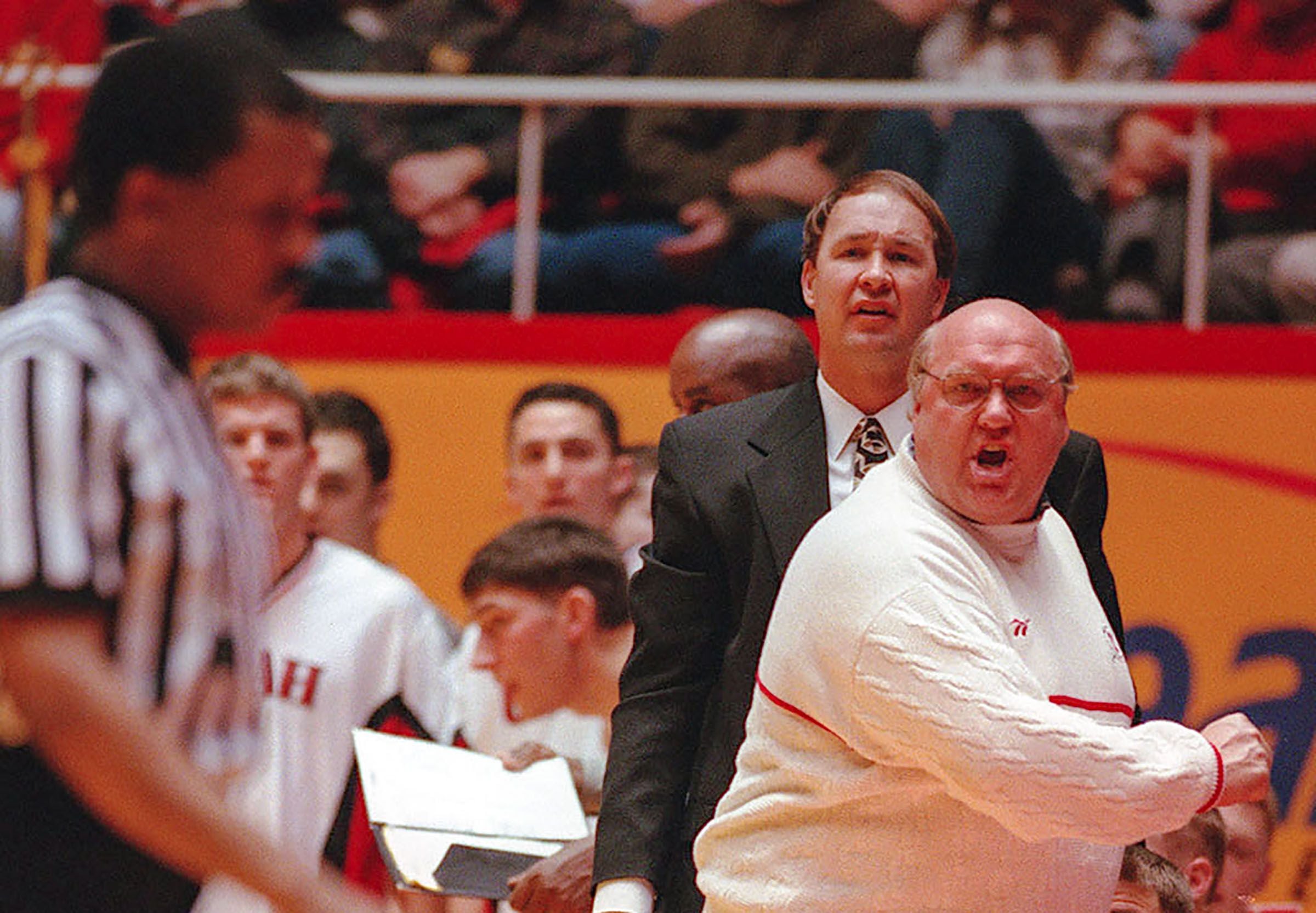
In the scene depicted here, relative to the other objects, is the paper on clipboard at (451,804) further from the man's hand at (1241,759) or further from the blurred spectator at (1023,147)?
the blurred spectator at (1023,147)

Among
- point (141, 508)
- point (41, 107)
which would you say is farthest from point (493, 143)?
point (141, 508)

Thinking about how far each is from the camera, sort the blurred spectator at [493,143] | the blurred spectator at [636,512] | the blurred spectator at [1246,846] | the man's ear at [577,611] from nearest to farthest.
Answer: the blurred spectator at [1246,846]
the man's ear at [577,611]
the blurred spectator at [636,512]
the blurred spectator at [493,143]

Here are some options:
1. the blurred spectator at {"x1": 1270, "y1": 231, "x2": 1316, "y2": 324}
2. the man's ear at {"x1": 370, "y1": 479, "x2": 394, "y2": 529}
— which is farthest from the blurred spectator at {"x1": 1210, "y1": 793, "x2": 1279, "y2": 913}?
the man's ear at {"x1": 370, "y1": 479, "x2": 394, "y2": 529}

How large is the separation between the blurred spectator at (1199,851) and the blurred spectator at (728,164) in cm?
264

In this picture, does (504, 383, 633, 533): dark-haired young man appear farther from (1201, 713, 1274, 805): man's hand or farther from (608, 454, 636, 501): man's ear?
(1201, 713, 1274, 805): man's hand

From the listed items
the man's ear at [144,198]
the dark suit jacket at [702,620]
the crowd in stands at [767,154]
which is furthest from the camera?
the crowd in stands at [767,154]

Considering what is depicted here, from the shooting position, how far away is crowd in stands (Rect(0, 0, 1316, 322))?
6.59 metres

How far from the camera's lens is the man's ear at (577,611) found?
16.6 ft

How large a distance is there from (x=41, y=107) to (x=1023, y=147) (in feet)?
10.7

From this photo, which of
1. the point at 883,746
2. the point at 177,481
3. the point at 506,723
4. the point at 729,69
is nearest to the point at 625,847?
the point at 883,746

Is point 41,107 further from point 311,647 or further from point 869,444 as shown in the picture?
point 869,444

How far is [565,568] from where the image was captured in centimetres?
505

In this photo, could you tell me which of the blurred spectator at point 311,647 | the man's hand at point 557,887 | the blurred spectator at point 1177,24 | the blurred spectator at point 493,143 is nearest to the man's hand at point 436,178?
the blurred spectator at point 493,143

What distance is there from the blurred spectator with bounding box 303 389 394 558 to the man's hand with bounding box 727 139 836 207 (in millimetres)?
1381
